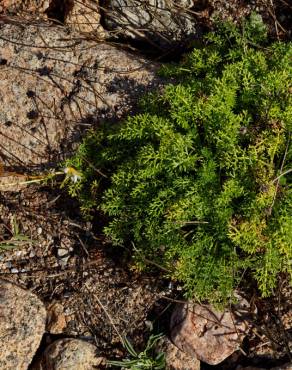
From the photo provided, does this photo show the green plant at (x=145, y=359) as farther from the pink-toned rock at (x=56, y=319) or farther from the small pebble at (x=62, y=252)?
the small pebble at (x=62, y=252)

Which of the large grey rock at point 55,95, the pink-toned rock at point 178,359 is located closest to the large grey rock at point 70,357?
the pink-toned rock at point 178,359

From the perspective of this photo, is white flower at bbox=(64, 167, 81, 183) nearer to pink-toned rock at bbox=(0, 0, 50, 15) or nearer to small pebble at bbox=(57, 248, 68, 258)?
small pebble at bbox=(57, 248, 68, 258)

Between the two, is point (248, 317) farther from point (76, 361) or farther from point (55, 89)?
point (55, 89)

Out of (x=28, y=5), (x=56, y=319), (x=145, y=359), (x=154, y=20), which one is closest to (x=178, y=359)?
(x=145, y=359)

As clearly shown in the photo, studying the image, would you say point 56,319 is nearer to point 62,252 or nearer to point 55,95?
point 62,252

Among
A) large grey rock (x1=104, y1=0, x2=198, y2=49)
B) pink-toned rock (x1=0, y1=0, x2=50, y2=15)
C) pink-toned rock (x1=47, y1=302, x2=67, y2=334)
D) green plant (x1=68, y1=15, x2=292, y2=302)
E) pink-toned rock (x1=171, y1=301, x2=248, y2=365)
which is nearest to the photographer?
green plant (x1=68, y1=15, x2=292, y2=302)

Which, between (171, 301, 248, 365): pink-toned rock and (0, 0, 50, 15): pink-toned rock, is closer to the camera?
(171, 301, 248, 365): pink-toned rock

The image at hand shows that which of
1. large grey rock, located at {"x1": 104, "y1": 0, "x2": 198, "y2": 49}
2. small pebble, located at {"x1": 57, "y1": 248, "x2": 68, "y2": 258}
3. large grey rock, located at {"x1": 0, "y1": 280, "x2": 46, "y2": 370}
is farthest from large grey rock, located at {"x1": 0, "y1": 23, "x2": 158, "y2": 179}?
large grey rock, located at {"x1": 0, "y1": 280, "x2": 46, "y2": 370}
